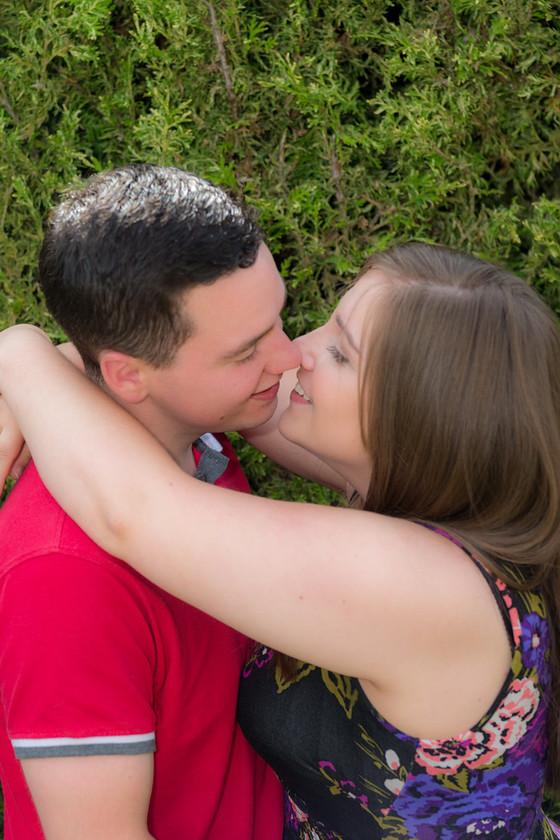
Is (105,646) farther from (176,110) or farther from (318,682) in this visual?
(176,110)

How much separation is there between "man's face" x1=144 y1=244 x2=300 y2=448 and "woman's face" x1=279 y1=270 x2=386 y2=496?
0.09 m

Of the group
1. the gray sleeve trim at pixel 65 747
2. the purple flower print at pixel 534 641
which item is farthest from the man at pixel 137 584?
the purple flower print at pixel 534 641

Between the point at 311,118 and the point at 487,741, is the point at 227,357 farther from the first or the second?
the point at 311,118

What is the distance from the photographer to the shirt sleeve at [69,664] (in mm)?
1868

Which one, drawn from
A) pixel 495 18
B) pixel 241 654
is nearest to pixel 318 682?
pixel 241 654

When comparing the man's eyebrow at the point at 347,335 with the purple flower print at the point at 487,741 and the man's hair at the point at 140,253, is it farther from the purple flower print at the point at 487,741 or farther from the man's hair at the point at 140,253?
the purple flower print at the point at 487,741

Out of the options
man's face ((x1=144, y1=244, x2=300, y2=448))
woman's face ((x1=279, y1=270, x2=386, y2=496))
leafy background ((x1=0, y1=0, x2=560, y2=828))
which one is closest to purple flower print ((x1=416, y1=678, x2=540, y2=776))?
woman's face ((x1=279, y1=270, x2=386, y2=496))

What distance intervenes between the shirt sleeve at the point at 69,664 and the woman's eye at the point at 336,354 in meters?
0.83

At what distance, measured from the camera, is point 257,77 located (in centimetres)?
311

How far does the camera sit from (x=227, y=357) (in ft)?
7.47

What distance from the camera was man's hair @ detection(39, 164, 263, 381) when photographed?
6.90ft

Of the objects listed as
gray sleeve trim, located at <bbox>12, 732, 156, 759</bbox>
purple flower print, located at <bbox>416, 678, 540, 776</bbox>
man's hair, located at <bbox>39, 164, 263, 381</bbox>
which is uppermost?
man's hair, located at <bbox>39, 164, 263, 381</bbox>

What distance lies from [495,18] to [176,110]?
1.16 m

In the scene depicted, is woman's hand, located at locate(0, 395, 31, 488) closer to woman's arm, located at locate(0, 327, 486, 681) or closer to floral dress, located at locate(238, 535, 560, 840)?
woman's arm, located at locate(0, 327, 486, 681)
